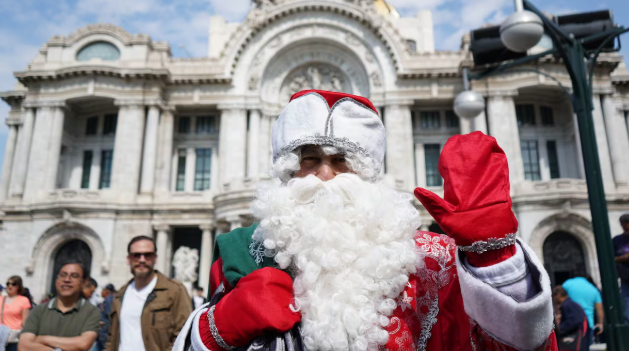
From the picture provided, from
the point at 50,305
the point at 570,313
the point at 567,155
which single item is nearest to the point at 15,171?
the point at 50,305

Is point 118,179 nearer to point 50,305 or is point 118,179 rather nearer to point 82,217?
point 82,217

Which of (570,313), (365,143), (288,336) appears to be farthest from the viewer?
(570,313)

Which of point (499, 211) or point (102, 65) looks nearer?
point (499, 211)

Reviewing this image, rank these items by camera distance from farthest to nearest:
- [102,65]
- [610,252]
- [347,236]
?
1. [102,65]
2. [610,252]
3. [347,236]

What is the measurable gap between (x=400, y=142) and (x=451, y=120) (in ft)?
12.8

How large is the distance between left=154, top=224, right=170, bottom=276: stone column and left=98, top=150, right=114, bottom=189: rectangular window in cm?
478

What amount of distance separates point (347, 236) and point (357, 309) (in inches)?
12.4

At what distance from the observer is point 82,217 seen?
21.1m

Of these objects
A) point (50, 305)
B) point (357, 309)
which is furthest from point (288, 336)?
point (50, 305)

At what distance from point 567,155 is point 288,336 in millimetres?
25484

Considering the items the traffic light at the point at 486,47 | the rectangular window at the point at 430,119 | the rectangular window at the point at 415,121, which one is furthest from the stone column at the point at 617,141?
the traffic light at the point at 486,47

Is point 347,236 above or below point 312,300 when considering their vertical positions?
above

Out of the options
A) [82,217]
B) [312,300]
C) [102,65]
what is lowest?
[312,300]

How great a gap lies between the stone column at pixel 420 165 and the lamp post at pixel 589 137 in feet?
52.5
